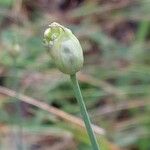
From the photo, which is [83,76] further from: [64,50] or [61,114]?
[64,50]

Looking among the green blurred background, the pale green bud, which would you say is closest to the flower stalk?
the pale green bud

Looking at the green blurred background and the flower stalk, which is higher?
the green blurred background

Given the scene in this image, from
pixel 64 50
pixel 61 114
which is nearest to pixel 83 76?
pixel 61 114

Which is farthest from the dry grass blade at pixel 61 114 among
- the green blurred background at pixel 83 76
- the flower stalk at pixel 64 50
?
the flower stalk at pixel 64 50

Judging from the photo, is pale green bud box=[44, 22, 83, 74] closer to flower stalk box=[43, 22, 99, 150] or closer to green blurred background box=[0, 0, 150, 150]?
flower stalk box=[43, 22, 99, 150]

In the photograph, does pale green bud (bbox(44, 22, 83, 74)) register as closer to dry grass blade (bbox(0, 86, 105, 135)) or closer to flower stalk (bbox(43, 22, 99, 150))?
flower stalk (bbox(43, 22, 99, 150))

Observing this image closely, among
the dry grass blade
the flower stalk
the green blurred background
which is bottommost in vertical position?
the flower stalk

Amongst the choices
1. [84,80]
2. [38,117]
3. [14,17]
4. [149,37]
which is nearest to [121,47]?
[149,37]

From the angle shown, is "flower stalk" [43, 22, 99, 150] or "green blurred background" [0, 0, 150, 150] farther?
"green blurred background" [0, 0, 150, 150]
